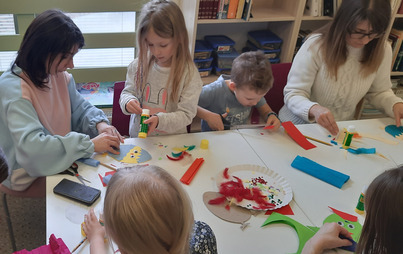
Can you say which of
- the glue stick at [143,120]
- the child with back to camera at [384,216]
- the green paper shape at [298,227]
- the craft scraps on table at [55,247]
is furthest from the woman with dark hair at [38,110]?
the child with back to camera at [384,216]

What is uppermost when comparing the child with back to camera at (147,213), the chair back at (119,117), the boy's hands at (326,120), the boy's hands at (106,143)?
the child with back to camera at (147,213)

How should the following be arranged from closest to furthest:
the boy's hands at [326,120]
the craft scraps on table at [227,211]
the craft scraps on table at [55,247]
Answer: the craft scraps on table at [55,247] → the craft scraps on table at [227,211] → the boy's hands at [326,120]

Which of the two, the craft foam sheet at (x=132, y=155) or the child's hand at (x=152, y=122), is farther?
the child's hand at (x=152, y=122)

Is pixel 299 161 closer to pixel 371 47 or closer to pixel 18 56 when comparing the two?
pixel 371 47

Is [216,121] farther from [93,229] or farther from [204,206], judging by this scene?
[93,229]

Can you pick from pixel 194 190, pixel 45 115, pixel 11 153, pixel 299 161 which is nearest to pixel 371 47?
pixel 299 161

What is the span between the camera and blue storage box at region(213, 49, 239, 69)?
2.75m

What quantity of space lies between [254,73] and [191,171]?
614 mm

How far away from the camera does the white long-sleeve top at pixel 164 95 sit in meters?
1.73

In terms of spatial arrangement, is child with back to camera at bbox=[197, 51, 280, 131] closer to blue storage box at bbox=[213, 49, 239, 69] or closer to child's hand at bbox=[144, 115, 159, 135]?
child's hand at bbox=[144, 115, 159, 135]

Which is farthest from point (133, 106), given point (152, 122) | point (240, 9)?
point (240, 9)

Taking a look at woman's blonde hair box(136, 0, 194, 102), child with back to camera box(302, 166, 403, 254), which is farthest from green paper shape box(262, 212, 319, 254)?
woman's blonde hair box(136, 0, 194, 102)

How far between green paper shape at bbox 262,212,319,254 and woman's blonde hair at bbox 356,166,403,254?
230mm

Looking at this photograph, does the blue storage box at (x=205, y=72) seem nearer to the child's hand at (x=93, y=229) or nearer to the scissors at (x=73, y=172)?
the scissors at (x=73, y=172)
